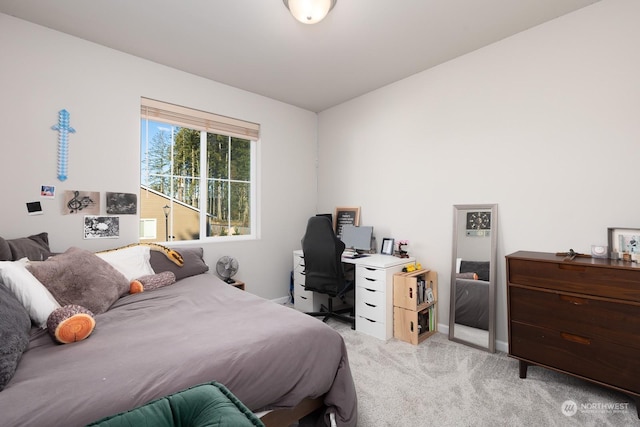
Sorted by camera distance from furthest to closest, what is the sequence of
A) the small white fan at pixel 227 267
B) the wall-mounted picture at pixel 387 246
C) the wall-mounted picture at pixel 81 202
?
the wall-mounted picture at pixel 387 246 → the small white fan at pixel 227 267 → the wall-mounted picture at pixel 81 202

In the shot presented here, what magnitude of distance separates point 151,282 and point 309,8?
88.4 inches

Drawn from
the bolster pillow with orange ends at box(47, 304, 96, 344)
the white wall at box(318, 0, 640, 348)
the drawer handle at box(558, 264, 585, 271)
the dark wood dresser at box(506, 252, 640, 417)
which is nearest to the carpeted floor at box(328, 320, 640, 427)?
the dark wood dresser at box(506, 252, 640, 417)

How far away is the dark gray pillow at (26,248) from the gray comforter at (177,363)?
708 millimetres

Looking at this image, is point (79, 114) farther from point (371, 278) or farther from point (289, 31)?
point (371, 278)

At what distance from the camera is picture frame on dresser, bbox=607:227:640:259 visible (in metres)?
1.91

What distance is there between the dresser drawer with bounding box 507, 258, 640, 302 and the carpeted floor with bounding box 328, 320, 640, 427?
0.67 metres

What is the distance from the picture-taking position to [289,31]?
2.37 meters

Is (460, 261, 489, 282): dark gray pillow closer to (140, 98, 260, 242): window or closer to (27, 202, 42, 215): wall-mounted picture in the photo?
(140, 98, 260, 242): window

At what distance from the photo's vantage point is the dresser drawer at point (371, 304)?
108 inches

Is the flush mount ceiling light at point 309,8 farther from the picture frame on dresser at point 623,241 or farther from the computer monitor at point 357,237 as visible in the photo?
the picture frame on dresser at point 623,241

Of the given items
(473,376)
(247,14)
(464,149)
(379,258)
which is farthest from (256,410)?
(464,149)

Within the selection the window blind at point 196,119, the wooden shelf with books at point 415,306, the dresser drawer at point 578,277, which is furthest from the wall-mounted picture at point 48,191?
the dresser drawer at point 578,277

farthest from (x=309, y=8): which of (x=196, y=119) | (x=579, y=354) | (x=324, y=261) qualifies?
(x=579, y=354)

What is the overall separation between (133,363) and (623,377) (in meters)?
2.57
